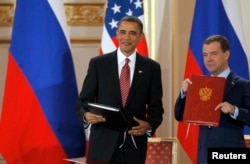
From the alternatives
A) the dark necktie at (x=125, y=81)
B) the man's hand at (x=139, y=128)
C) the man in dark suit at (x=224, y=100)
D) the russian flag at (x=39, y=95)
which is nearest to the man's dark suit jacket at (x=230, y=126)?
the man in dark suit at (x=224, y=100)

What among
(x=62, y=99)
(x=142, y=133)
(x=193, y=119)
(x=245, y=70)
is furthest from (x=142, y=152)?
(x=245, y=70)

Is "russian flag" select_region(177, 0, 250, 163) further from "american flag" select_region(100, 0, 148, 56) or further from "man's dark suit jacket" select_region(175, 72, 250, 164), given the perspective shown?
"man's dark suit jacket" select_region(175, 72, 250, 164)

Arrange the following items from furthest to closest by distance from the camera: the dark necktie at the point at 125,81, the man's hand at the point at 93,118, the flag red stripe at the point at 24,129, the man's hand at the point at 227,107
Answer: the flag red stripe at the point at 24,129 < the dark necktie at the point at 125,81 < the man's hand at the point at 93,118 < the man's hand at the point at 227,107

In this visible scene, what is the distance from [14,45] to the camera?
3.05 m

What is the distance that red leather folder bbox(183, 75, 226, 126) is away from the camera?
6.98 feet

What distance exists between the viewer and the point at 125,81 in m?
2.39

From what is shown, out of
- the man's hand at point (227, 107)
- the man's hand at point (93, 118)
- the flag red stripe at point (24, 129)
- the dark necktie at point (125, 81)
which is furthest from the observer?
the flag red stripe at point (24, 129)

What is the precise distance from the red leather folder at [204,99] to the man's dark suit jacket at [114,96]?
25 centimetres

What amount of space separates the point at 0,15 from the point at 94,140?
1.86m

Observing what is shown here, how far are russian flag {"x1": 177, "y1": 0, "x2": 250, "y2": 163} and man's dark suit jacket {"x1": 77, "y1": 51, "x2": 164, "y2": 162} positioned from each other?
2.63 feet

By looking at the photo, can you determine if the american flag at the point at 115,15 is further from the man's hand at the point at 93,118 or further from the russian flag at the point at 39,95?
the man's hand at the point at 93,118

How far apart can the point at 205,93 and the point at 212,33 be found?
3.69 ft

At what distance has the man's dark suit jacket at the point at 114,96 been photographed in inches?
91.7

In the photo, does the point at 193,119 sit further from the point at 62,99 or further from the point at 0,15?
the point at 0,15
